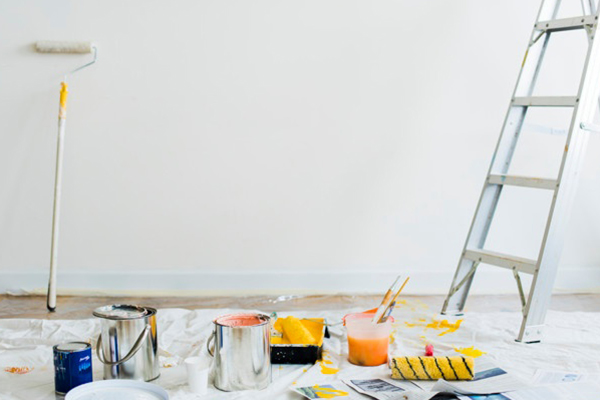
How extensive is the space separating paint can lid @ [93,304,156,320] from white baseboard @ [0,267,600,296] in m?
1.29

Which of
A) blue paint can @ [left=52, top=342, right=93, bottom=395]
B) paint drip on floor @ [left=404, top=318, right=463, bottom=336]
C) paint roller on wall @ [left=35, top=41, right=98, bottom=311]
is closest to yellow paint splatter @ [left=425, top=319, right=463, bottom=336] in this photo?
paint drip on floor @ [left=404, top=318, right=463, bottom=336]

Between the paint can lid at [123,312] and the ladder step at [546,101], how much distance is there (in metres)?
1.58

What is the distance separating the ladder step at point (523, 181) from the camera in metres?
2.32

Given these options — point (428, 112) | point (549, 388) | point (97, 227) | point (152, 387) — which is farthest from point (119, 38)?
point (549, 388)

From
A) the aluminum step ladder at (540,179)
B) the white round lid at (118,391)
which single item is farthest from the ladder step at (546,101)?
the white round lid at (118,391)

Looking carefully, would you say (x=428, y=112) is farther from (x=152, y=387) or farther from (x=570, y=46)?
(x=152, y=387)

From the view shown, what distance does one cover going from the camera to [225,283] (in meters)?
3.01


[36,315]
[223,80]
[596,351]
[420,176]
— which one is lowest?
[36,315]

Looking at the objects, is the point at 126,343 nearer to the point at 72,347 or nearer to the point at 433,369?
the point at 72,347

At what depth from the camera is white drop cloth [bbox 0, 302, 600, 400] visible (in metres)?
1.71

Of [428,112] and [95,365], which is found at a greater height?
[428,112]

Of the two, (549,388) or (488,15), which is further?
(488,15)

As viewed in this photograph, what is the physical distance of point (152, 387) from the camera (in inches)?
60.0

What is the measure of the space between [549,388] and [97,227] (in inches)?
81.4
